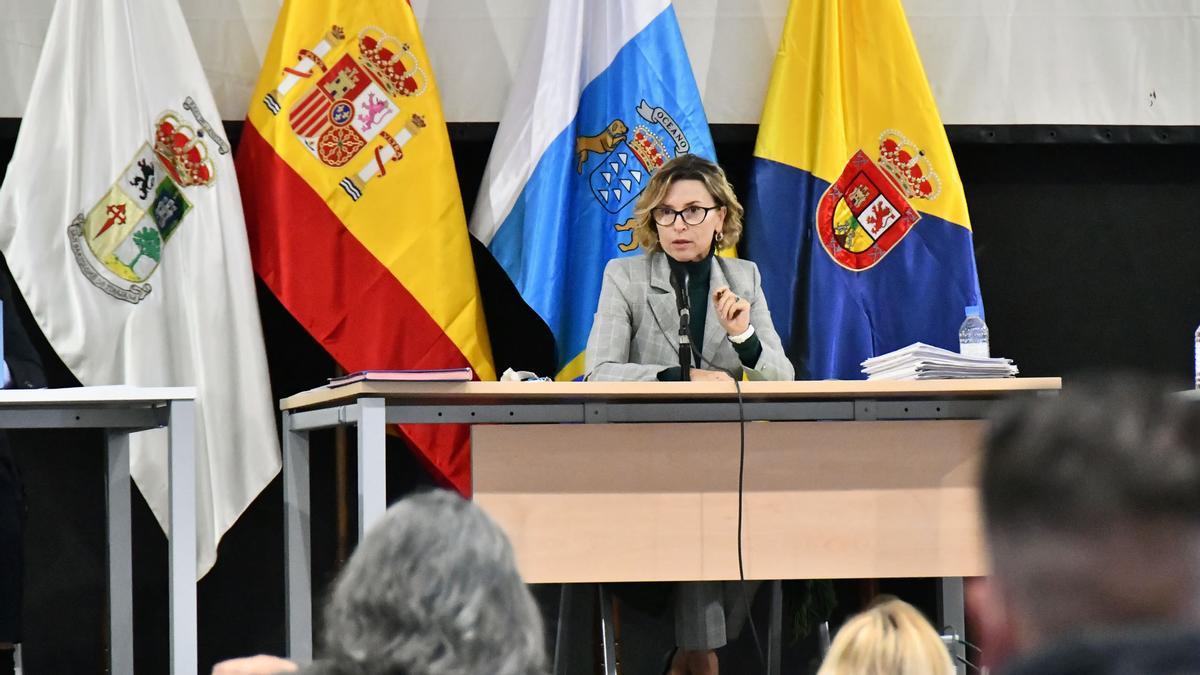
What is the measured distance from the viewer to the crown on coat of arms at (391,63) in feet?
13.2

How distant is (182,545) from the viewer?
114 inches

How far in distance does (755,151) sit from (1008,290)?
0.99 meters

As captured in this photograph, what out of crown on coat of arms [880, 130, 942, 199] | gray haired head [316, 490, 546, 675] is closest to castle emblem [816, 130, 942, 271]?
crown on coat of arms [880, 130, 942, 199]

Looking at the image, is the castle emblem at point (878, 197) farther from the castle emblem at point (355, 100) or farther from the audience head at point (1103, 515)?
the audience head at point (1103, 515)

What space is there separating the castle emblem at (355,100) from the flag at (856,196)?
1105 millimetres

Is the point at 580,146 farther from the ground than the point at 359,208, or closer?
farther from the ground

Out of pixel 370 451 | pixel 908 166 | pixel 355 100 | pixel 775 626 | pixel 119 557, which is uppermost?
pixel 355 100

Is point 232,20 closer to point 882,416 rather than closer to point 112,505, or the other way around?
point 112,505

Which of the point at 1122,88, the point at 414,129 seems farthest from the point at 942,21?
the point at 414,129

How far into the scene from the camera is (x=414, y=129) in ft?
13.1

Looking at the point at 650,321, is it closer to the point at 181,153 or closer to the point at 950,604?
the point at 950,604

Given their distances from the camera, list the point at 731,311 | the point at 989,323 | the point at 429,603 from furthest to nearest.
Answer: the point at 989,323 → the point at 731,311 → the point at 429,603

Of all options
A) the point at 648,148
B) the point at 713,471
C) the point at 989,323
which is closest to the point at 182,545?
the point at 713,471

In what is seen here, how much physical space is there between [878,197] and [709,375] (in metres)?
1.23
